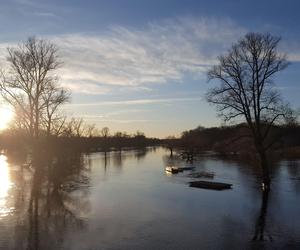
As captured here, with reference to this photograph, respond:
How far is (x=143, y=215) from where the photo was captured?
2597 cm

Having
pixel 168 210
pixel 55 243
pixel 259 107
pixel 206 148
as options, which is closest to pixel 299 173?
pixel 259 107

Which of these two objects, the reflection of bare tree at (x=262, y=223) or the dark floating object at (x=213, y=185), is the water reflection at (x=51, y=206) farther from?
the dark floating object at (x=213, y=185)

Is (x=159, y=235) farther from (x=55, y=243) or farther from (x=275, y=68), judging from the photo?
(x=275, y=68)

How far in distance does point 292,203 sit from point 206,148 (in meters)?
115

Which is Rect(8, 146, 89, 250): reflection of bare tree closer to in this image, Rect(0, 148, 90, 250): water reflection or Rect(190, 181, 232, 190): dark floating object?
Rect(0, 148, 90, 250): water reflection

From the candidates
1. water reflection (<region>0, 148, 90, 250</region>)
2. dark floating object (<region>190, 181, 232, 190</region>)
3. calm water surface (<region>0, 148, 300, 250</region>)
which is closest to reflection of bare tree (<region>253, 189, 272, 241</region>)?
calm water surface (<region>0, 148, 300, 250</region>)

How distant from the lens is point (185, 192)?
37500 millimetres

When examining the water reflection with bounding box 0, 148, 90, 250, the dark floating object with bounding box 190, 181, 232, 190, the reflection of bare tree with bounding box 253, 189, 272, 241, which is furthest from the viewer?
the dark floating object with bounding box 190, 181, 232, 190

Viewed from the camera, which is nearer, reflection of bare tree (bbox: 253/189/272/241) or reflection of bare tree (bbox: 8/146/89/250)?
reflection of bare tree (bbox: 8/146/89/250)

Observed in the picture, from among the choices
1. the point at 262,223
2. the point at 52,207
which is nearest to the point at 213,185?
the point at 262,223

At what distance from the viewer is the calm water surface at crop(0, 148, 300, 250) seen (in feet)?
63.5

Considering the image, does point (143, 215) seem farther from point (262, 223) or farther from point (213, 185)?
point (213, 185)

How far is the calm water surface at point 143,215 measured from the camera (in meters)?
19.3

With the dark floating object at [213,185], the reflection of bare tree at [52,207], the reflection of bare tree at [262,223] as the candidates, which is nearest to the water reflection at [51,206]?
the reflection of bare tree at [52,207]
